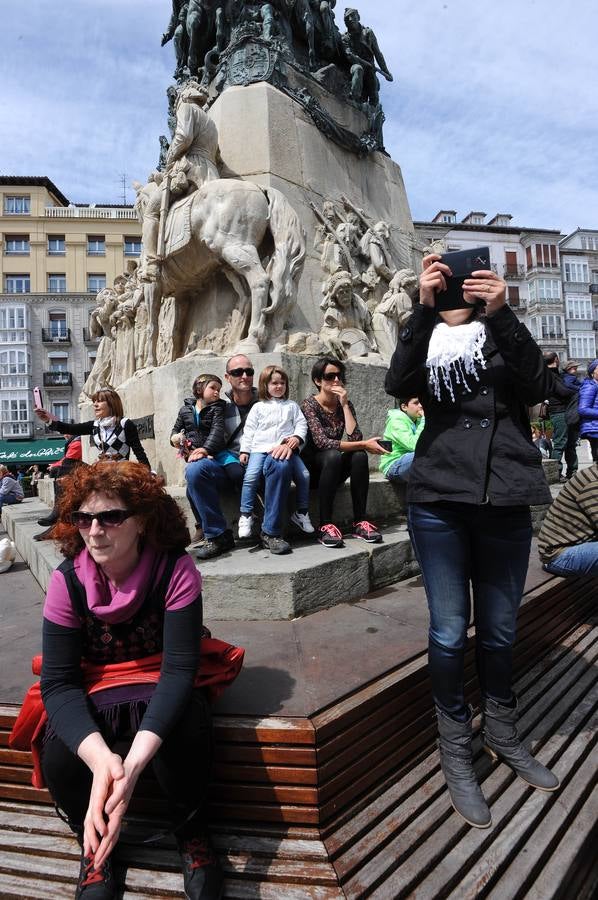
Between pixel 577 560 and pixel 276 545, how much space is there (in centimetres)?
185

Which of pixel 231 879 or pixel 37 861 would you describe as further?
pixel 37 861

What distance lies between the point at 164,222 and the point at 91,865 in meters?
5.83

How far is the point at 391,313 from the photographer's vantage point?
269 inches

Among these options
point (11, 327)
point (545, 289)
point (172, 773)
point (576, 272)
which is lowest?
point (172, 773)

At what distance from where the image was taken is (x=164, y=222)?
5840mm

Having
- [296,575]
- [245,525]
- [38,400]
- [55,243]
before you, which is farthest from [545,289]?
[296,575]

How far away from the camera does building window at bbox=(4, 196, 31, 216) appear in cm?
4122

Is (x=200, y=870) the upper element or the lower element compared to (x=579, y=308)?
lower

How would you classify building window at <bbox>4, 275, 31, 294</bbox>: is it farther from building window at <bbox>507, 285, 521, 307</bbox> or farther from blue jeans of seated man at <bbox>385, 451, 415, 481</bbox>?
blue jeans of seated man at <bbox>385, 451, 415, 481</bbox>

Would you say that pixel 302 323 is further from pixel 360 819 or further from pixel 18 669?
pixel 360 819

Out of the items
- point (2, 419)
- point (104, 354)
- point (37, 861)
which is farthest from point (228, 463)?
point (2, 419)

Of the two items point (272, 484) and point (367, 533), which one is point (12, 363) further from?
point (367, 533)

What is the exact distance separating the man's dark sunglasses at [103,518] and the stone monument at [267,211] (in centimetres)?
314

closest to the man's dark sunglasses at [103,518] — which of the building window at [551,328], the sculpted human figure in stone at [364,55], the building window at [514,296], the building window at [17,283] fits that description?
the sculpted human figure in stone at [364,55]
